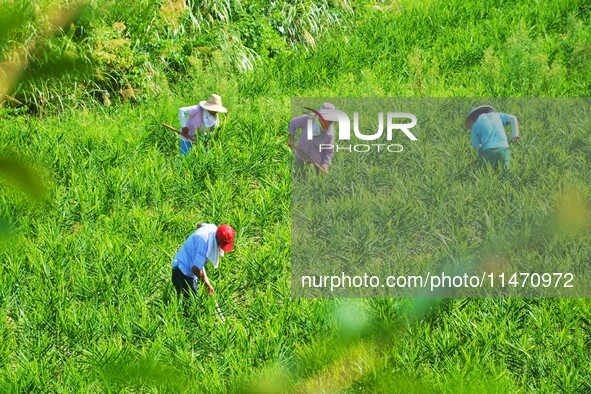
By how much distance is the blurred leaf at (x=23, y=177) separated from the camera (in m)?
0.48

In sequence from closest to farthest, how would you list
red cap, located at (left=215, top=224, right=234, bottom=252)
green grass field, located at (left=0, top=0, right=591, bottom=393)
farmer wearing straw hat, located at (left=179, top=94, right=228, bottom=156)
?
green grass field, located at (left=0, top=0, right=591, bottom=393), red cap, located at (left=215, top=224, right=234, bottom=252), farmer wearing straw hat, located at (left=179, top=94, right=228, bottom=156)

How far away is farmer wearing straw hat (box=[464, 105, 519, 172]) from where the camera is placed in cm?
564

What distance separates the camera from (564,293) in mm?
4328

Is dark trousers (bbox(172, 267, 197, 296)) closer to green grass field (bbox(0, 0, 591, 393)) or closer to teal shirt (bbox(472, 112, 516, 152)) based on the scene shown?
green grass field (bbox(0, 0, 591, 393))

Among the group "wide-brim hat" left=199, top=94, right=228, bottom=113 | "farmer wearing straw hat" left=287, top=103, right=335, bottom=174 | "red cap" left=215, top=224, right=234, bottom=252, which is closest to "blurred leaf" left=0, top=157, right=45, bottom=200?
"red cap" left=215, top=224, right=234, bottom=252

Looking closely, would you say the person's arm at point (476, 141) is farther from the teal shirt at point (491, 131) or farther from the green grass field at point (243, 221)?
the green grass field at point (243, 221)

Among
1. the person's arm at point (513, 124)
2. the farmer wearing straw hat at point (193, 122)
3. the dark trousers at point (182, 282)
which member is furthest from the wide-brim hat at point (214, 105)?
the person's arm at point (513, 124)

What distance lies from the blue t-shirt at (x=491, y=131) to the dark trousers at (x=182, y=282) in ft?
8.41

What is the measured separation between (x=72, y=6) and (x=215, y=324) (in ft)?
12.4

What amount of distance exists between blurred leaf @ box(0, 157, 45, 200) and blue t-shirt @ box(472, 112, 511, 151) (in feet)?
17.7

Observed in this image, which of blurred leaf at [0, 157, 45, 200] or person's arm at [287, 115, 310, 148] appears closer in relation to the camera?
blurred leaf at [0, 157, 45, 200]

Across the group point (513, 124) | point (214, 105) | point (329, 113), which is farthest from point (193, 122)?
point (513, 124)

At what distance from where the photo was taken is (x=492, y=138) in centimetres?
570

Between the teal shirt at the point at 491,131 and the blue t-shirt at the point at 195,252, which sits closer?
the blue t-shirt at the point at 195,252
